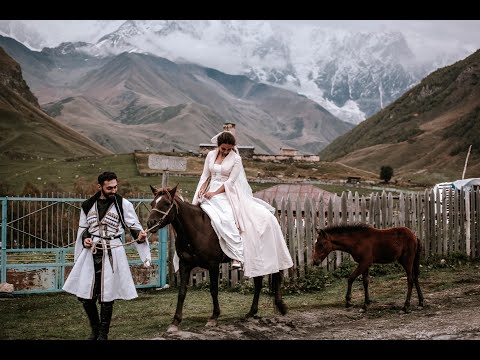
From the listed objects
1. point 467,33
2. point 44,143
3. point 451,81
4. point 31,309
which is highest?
point 467,33

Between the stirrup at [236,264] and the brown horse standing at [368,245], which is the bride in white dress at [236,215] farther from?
the brown horse standing at [368,245]

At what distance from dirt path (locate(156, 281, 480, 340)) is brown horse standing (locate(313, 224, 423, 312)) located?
1.91ft

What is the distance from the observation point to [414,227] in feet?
40.9

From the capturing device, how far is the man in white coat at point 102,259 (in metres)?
6.19

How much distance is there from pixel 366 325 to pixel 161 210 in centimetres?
308

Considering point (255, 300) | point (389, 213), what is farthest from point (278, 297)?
point (389, 213)

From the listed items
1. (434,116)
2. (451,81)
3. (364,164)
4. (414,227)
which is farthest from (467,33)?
(414,227)

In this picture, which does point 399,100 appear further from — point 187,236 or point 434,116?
point 187,236

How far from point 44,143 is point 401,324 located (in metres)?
86.1

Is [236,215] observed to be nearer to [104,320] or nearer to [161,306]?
[104,320]

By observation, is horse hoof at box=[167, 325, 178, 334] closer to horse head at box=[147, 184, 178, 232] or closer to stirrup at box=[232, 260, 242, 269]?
stirrup at box=[232, 260, 242, 269]

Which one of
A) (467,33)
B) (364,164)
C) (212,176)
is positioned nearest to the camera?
(212,176)

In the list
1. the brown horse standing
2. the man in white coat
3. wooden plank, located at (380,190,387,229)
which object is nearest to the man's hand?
the man in white coat

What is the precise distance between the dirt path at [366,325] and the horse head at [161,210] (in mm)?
1312
